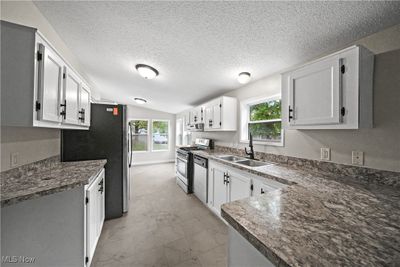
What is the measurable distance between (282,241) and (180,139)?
20.3 feet

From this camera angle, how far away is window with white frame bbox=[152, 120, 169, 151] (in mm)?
6605

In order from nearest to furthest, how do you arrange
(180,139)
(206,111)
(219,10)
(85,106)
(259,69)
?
1. (219,10)
2. (85,106)
3. (259,69)
4. (206,111)
5. (180,139)

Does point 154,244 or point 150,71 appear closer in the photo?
point 154,244

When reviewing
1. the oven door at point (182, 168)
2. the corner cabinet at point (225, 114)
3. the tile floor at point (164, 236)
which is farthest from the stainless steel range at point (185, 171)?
the corner cabinet at point (225, 114)

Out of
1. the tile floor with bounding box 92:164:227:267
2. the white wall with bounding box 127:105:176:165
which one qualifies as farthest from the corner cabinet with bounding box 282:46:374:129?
the white wall with bounding box 127:105:176:165

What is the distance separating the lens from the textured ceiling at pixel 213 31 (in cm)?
122

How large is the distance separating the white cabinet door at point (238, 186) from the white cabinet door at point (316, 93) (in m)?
0.88

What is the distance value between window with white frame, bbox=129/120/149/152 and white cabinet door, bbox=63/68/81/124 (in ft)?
15.2

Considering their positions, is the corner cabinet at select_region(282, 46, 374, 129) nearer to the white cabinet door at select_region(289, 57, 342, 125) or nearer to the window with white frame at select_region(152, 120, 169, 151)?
the white cabinet door at select_region(289, 57, 342, 125)

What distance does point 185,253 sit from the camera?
1.71m

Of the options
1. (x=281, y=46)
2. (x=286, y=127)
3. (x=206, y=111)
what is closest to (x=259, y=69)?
(x=281, y=46)

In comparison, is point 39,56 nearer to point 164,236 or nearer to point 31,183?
point 31,183

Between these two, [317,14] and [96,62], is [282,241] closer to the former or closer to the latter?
[317,14]

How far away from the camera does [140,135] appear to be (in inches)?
250
